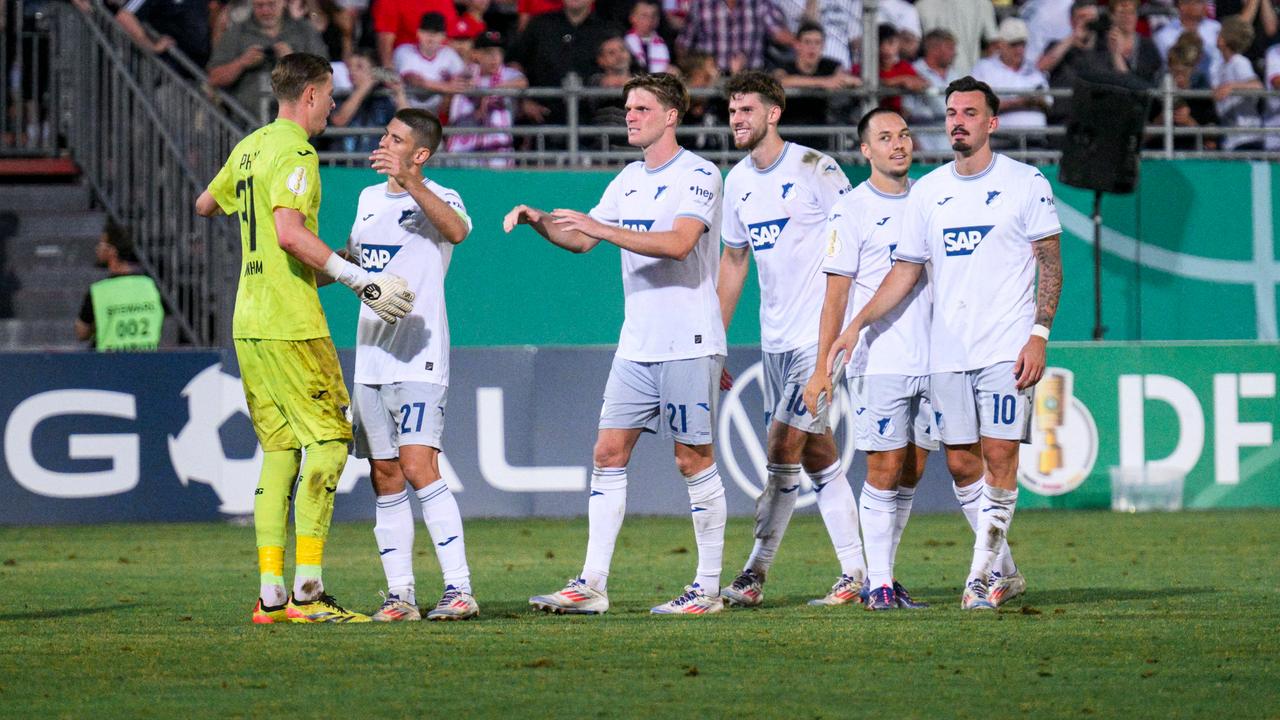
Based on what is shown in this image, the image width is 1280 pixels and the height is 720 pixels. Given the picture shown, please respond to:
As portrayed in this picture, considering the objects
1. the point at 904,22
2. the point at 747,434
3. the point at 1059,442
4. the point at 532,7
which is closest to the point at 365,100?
the point at 532,7

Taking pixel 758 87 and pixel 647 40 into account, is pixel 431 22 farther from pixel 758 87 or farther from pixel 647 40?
pixel 758 87

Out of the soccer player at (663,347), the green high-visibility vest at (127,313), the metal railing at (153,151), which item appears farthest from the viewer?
the metal railing at (153,151)

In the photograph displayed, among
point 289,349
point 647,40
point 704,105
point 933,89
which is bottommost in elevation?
point 289,349

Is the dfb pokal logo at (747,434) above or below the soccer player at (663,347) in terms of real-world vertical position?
below

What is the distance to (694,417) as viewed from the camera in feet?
27.9

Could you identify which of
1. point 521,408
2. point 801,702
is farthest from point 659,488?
point 801,702

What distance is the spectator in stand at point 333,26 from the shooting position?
58.0ft

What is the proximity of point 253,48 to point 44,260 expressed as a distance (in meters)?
2.86

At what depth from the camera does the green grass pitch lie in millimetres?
5957

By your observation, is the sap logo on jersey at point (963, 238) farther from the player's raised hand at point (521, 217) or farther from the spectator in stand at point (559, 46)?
the spectator in stand at point (559, 46)

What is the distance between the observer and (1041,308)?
27.2 ft

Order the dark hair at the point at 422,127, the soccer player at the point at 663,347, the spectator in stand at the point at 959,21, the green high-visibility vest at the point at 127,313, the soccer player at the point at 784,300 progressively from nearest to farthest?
the dark hair at the point at 422,127, the soccer player at the point at 663,347, the soccer player at the point at 784,300, the green high-visibility vest at the point at 127,313, the spectator in stand at the point at 959,21

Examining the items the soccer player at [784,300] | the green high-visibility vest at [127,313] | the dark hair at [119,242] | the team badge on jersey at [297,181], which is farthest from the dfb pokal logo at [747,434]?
A: the team badge on jersey at [297,181]

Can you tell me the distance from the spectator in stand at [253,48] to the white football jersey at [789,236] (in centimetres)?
852
